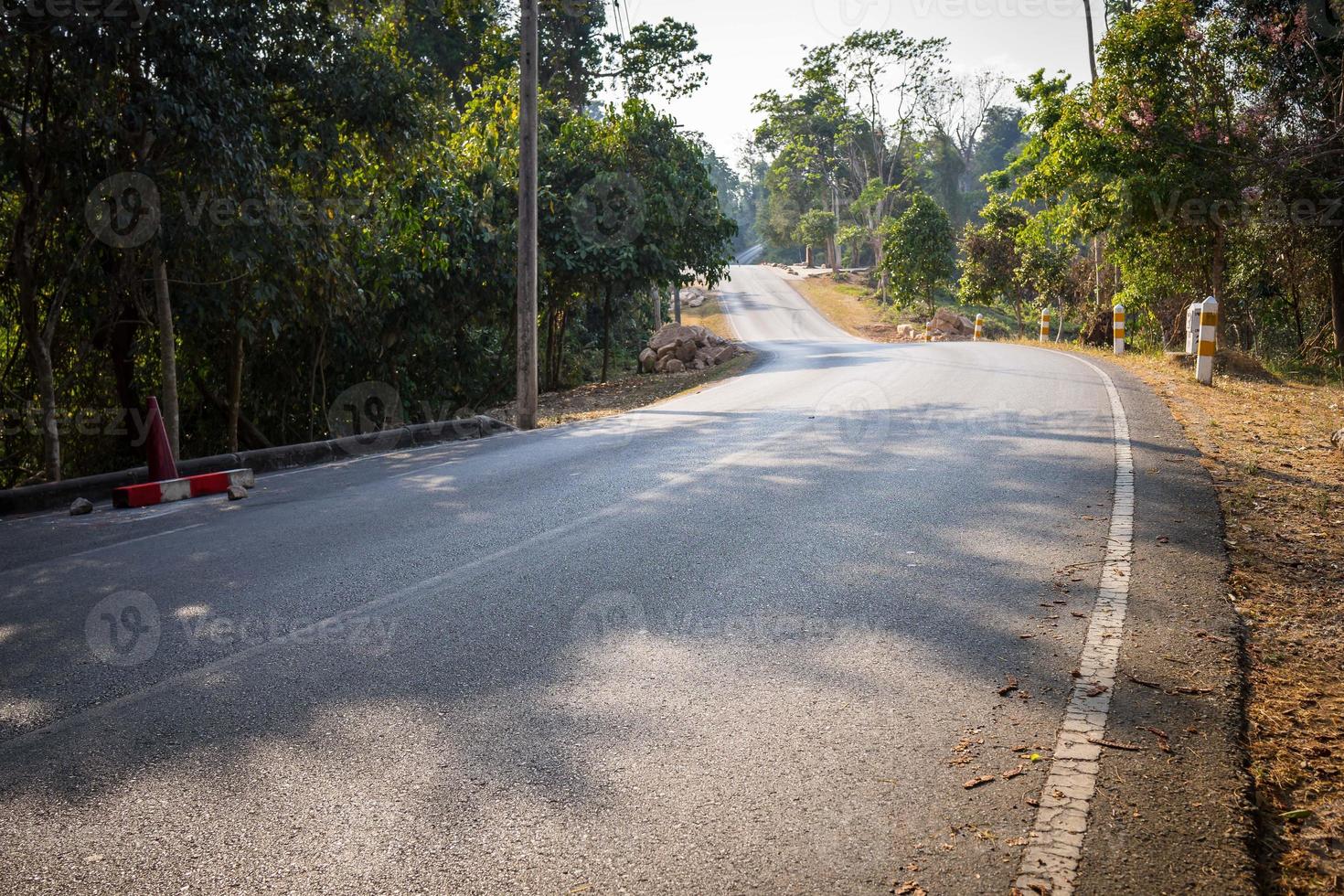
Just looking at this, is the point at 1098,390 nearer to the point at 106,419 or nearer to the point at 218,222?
the point at 218,222

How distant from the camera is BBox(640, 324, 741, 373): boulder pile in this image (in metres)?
28.4

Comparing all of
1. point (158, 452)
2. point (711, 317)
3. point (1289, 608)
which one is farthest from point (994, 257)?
point (1289, 608)

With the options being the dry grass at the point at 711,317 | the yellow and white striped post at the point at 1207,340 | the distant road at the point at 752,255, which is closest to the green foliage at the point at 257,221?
the yellow and white striped post at the point at 1207,340

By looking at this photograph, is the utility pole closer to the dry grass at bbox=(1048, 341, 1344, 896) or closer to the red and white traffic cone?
the red and white traffic cone

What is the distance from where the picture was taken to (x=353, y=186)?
14.8 metres

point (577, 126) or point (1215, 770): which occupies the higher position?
point (577, 126)

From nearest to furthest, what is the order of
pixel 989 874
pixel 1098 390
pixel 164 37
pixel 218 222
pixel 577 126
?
pixel 989 874 → pixel 164 37 → pixel 218 222 → pixel 1098 390 → pixel 577 126

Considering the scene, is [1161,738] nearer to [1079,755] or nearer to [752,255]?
[1079,755]

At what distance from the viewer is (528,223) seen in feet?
47.7

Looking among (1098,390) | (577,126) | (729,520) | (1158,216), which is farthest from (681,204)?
(729,520)

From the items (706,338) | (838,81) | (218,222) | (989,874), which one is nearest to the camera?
(989,874)

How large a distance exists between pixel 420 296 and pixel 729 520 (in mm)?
13272

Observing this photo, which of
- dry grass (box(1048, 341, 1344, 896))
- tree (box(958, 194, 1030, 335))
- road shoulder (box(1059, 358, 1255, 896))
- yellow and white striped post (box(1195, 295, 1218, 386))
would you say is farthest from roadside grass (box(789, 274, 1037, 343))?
road shoulder (box(1059, 358, 1255, 896))

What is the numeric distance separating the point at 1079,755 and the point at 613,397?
17551mm
